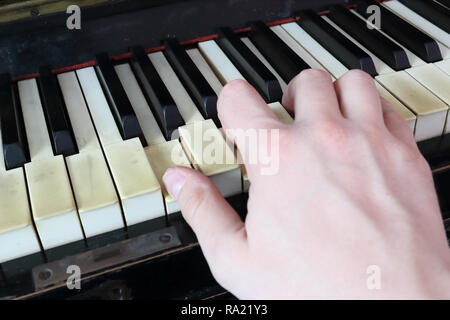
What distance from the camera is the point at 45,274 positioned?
34.0 inches

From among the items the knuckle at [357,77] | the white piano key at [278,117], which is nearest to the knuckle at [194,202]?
the white piano key at [278,117]

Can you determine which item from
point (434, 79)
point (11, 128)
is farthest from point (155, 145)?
point (434, 79)

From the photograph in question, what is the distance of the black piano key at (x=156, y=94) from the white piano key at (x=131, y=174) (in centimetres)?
8

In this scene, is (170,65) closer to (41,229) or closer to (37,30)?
(37,30)

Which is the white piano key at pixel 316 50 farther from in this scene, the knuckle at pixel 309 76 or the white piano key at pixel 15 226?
the white piano key at pixel 15 226

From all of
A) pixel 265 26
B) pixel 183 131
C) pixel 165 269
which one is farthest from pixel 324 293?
pixel 265 26

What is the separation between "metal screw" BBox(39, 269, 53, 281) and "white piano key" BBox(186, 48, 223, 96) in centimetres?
53

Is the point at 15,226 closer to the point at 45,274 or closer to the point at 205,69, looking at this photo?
the point at 45,274

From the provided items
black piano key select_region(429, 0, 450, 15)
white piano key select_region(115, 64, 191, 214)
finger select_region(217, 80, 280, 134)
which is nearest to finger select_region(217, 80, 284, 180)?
finger select_region(217, 80, 280, 134)

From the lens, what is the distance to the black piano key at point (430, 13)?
138 centimetres

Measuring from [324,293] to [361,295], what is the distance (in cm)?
5

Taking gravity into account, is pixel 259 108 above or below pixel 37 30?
below

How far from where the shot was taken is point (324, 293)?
73cm
